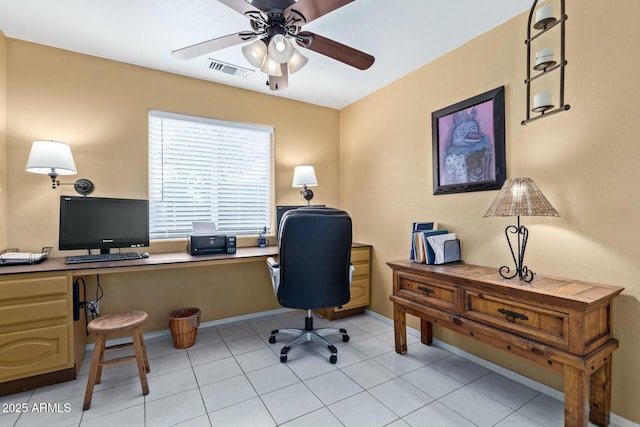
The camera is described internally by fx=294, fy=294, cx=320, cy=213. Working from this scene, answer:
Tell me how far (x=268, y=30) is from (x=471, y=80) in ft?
5.59

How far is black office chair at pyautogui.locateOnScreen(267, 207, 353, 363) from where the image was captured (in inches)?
89.2

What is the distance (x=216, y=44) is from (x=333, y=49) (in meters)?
0.74

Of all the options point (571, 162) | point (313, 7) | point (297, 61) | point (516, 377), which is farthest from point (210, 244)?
point (571, 162)

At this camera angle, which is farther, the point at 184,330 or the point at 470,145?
the point at 184,330

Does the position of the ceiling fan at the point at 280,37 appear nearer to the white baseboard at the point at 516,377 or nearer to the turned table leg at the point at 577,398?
the turned table leg at the point at 577,398

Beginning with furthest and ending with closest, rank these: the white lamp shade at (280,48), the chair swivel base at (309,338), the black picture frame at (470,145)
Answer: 1. the chair swivel base at (309,338)
2. the black picture frame at (470,145)
3. the white lamp shade at (280,48)

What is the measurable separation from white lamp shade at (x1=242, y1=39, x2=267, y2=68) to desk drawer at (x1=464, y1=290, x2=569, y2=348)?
2052mm

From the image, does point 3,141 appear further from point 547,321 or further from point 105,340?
point 547,321

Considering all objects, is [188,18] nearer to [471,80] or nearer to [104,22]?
[104,22]

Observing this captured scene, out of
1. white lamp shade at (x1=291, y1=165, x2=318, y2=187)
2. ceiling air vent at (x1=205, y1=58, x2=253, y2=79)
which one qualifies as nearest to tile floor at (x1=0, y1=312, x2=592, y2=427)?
white lamp shade at (x1=291, y1=165, x2=318, y2=187)

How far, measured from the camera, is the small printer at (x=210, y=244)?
276 centimetres

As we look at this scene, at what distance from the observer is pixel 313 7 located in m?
1.55

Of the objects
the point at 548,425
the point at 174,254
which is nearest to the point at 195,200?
the point at 174,254

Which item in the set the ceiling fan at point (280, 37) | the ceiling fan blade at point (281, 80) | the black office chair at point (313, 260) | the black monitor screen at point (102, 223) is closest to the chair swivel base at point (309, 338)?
the black office chair at point (313, 260)
